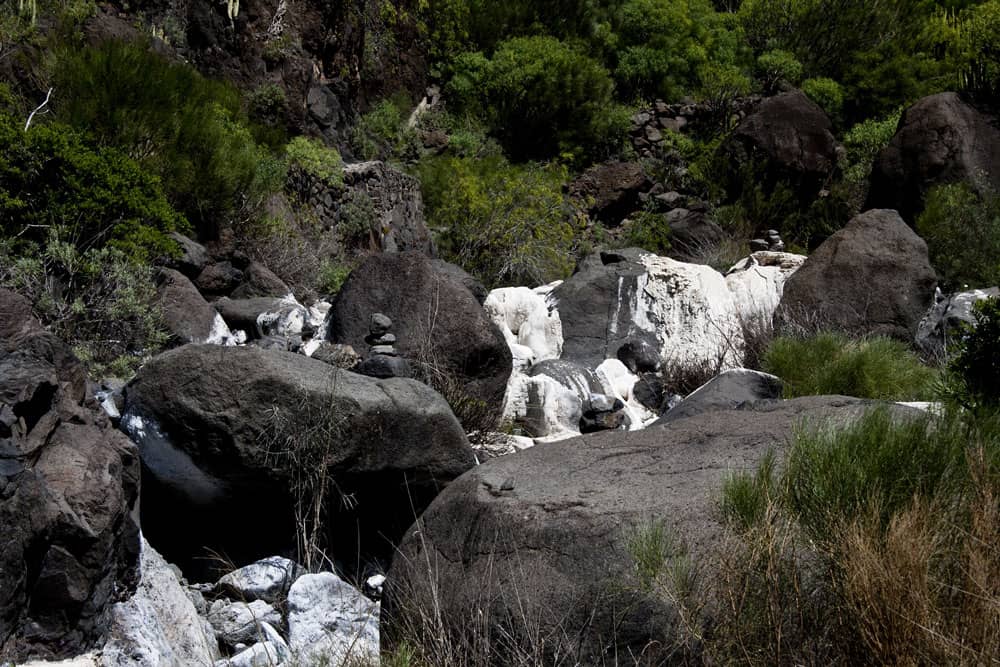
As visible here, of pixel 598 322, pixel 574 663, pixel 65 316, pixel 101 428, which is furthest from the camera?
pixel 598 322

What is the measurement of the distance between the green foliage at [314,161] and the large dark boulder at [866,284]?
266 inches

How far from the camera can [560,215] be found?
16.6 m

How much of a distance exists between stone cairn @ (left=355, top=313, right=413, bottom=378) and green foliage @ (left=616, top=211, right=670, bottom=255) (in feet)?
34.0

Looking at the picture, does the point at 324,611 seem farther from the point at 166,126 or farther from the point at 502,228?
the point at 502,228

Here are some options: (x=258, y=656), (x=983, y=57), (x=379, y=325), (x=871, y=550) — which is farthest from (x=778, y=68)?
(x=871, y=550)

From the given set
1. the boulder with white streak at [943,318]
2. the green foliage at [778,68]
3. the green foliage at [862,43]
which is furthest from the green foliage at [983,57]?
the boulder with white streak at [943,318]

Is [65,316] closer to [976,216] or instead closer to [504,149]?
[976,216]

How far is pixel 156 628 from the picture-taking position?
14.3 ft

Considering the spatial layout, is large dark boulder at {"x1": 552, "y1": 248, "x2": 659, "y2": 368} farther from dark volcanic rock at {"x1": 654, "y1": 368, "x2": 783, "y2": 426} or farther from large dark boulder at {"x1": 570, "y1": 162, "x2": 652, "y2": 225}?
large dark boulder at {"x1": 570, "y1": 162, "x2": 652, "y2": 225}

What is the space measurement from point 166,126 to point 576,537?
26.6 ft

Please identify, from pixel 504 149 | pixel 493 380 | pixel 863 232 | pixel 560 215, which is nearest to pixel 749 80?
pixel 504 149

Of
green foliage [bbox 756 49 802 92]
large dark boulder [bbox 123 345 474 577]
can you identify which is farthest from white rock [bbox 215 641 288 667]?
green foliage [bbox 756 49 802 92]

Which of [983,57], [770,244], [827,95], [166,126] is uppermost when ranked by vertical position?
[983,57]

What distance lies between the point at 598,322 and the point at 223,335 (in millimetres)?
5025
